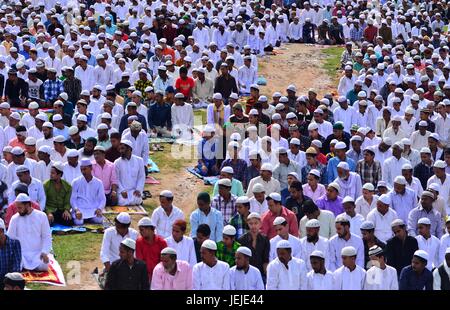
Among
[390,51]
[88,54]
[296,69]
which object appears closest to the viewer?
[88,54]

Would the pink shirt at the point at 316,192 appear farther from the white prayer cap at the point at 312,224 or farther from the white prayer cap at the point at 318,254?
the white prayer cap at the point at 318,254

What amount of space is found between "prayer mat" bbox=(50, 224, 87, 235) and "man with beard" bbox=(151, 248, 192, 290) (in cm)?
329

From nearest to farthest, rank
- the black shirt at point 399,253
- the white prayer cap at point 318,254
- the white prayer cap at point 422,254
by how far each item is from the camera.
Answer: the white prayer cap at point 318,254 < the white prayer cap at point 422,254 < the black shirt at point 399,253

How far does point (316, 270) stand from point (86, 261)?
10.6 feet

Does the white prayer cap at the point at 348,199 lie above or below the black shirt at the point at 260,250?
above

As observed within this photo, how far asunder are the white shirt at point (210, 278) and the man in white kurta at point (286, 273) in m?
0.49

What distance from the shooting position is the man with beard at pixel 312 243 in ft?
44.3

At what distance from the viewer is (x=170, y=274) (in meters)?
12.4

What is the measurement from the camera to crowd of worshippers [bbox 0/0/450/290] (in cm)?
1302

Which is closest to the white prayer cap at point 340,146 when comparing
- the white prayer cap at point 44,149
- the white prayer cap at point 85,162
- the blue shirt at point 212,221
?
the blue shirt at point 212,221

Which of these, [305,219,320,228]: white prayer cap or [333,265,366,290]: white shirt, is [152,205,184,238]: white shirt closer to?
[305,219,320,228]: white prayer cap
